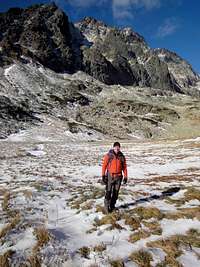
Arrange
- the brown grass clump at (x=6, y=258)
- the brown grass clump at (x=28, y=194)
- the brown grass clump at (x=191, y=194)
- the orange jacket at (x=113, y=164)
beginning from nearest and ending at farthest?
the brown grass clump at (x=6, y=258) < the orange jacket at (x=113, y=164) < the brown grass clump at (x=191, y=194) < the brown grass clump at (x=28, y=194)

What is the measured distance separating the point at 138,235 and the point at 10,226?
4.19m

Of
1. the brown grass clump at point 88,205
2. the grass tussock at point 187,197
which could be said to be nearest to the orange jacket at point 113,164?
the brown grass clump at point 88,205

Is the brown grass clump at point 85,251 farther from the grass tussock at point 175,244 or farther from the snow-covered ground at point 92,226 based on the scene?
the grass tussock at point 175,244

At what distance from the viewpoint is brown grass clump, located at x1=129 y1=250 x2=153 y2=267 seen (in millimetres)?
7402

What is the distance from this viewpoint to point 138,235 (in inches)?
360

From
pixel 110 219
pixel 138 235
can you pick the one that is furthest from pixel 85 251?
pixel 110 219

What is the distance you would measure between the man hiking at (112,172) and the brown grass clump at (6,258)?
4784mm

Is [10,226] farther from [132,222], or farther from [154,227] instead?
[154,227]

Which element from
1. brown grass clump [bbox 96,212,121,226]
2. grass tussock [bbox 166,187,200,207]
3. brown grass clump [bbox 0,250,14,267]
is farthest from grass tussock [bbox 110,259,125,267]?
grass tussock [bbox 166,187,200,207]

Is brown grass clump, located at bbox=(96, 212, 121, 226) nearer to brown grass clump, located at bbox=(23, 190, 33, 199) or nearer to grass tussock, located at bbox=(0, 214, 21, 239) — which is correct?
grass tussock, located at bbox=(0, 214, 21, 239)

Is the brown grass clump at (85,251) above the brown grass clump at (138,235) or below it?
below

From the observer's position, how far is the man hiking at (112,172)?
11.4 m

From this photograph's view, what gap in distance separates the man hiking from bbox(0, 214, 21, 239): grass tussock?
3.52m

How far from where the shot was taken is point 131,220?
10.5 meters
